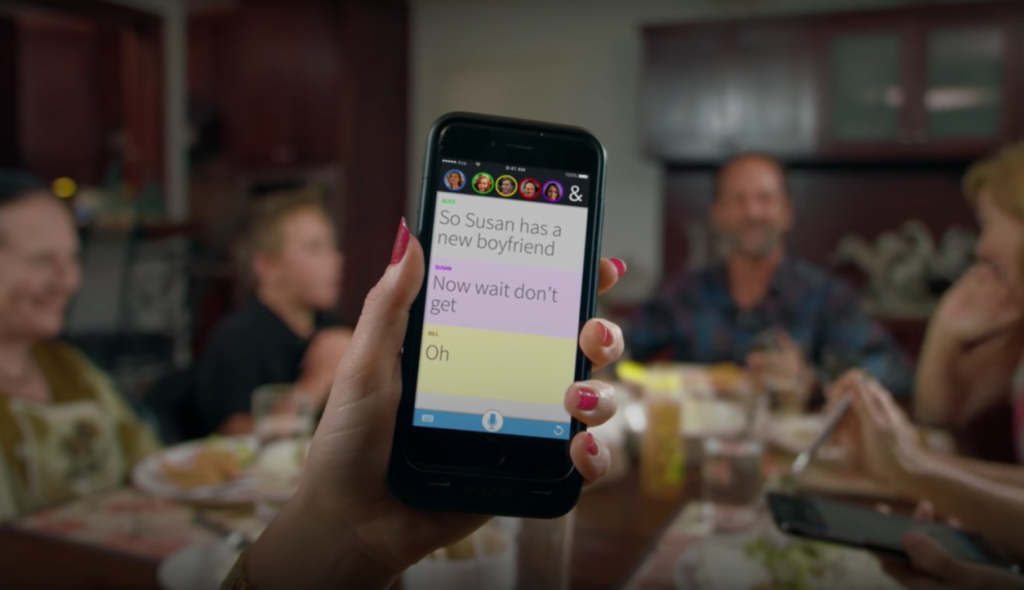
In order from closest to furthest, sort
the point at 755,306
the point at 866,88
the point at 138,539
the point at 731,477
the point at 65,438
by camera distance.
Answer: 1. the point at 138,539
2. the point at 731,477
3. the point at 65,438
4. the point at 755,306
5. the point at 866,88

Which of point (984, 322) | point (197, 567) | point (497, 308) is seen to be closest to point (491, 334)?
point (497, 308)

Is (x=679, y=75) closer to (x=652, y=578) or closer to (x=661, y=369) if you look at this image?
(x=661, y=369)

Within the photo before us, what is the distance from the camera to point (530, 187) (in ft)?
1.59

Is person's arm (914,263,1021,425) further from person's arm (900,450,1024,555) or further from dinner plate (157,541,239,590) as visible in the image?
dinner plate (157,541,239,590)

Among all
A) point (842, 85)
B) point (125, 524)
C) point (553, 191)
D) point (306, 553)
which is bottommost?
point (125, 524)

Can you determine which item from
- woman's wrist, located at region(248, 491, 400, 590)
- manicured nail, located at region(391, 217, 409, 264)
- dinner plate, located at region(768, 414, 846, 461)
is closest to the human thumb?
manicured nail, located at region(391, 217, 409, 264)

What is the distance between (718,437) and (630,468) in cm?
14

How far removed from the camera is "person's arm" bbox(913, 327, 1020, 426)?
95 cm

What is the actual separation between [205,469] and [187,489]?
0.15ft

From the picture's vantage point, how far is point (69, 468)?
3.17ft

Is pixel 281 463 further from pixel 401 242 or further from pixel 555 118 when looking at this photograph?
pixel 555 118

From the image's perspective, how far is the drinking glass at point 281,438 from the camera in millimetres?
904

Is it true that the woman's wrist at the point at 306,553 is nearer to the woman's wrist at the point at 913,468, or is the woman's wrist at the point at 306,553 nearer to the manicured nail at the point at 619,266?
the manicured nail at the point at 619,266

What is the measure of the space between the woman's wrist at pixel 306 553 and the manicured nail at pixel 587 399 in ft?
0.59
